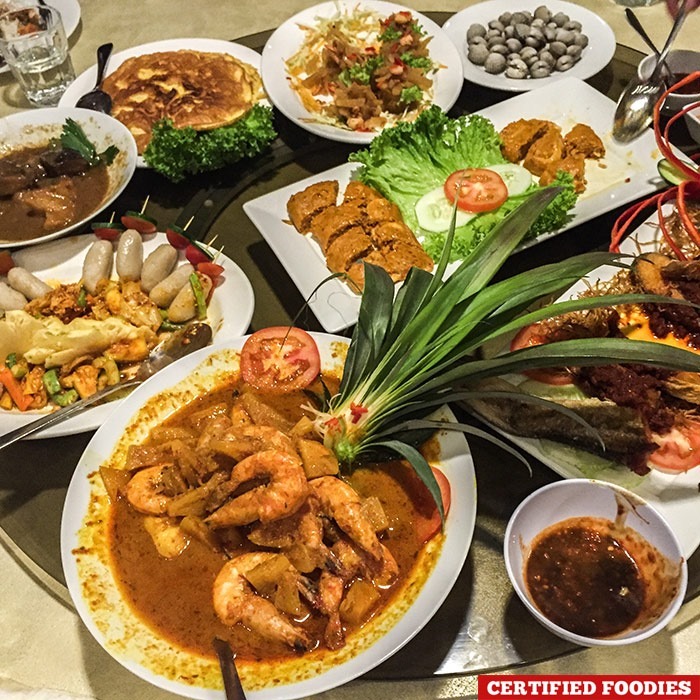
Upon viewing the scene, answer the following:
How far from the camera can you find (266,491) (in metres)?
2.08

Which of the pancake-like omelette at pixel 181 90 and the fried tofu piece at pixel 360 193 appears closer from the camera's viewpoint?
the fried tofu piece at pixel 360 193

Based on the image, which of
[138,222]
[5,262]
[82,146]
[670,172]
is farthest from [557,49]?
[5,262]

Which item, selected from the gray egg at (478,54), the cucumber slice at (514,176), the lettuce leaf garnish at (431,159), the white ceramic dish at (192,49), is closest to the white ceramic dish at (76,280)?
the lettuce leaf garnish at (431,159)

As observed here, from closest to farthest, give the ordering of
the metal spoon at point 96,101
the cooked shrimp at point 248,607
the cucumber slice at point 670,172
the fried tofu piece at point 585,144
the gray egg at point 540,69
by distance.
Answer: the cooked shrimp at point 248,607, the cucumber slice at point 670,172, the fried tofu piece at point 585,144, the metal spoon at point 96,101, the gray egg at point 540,69

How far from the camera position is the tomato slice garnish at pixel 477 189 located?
11.4ft

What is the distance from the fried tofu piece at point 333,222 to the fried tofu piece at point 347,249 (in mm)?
35

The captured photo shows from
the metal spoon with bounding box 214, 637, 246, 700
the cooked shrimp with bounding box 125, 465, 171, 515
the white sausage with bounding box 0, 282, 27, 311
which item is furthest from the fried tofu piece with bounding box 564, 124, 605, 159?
the metal spoon with bounding box 214, 637, 246, 700

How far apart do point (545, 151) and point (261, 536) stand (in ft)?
8.71

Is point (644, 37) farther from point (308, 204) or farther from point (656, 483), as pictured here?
point (656, 483)

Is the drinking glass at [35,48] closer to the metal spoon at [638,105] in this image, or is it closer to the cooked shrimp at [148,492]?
the cooked shrimp at [148,492]

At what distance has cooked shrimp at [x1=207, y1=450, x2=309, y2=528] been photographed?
6.77 ft

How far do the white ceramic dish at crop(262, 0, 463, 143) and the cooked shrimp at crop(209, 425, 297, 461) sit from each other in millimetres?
2094

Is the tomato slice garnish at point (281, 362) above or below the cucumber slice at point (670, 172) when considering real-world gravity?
below

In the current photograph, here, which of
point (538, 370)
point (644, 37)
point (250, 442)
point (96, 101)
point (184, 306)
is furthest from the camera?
point (644, 37)
